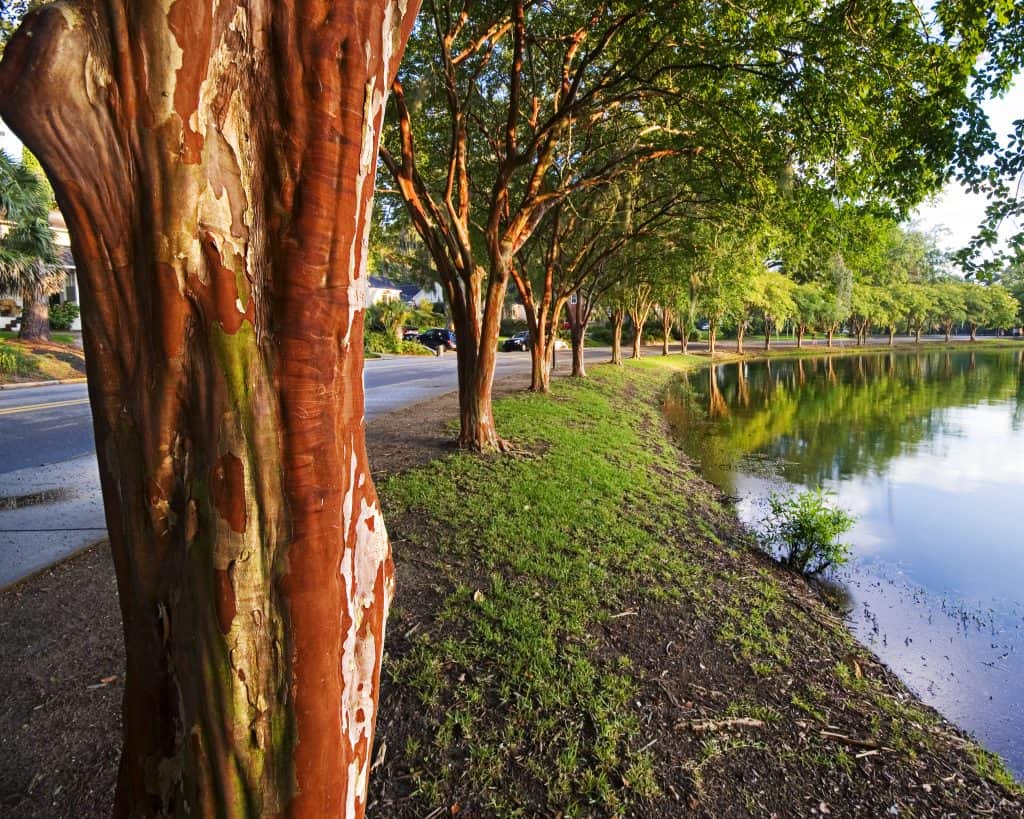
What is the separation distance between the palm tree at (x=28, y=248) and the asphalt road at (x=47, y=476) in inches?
251

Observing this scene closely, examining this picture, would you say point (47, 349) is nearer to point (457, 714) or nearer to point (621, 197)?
point (621, 197)

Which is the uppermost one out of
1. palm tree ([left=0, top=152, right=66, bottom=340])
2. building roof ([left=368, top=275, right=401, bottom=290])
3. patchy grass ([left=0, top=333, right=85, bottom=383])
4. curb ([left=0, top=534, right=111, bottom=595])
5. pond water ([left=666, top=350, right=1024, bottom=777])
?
building roof ([left=368, top=275, right=401, bottom=290])

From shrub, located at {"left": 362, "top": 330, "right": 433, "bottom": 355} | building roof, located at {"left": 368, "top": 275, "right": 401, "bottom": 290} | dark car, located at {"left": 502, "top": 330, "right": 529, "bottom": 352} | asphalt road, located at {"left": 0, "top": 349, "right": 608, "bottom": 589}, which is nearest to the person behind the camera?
asphalt road, located at {"left": 0, "top": 349, "right": 608, "bottom": 589}

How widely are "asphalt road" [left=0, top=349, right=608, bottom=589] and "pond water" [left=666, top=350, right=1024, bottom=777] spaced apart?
25.0 ft

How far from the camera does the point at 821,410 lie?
21984mm

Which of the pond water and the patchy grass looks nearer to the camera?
the pond water

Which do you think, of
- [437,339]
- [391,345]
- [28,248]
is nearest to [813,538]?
[28,248]

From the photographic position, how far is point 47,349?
2167 centimetres

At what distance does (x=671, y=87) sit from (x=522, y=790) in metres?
9.23

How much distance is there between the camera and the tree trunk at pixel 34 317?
22.8 meters

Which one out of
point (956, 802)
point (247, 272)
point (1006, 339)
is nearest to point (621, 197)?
point (956, 802)

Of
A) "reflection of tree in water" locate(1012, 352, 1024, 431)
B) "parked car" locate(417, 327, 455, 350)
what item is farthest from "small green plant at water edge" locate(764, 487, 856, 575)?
"parked car" locate(417, 327, 455, 350)

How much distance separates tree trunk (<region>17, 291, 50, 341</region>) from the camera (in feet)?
74.7

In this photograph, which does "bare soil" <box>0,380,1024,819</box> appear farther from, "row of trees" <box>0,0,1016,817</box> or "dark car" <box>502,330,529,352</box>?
"dark car" <box>502,330,529,352</box>
